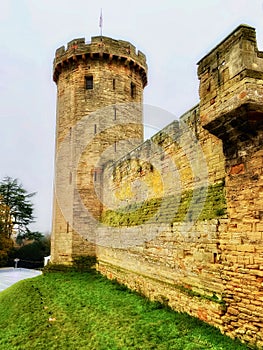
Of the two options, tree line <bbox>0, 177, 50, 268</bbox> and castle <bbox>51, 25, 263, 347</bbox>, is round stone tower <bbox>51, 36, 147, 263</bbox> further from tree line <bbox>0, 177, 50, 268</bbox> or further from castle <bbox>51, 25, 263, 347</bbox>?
tree line <bbox>0, 177, 50, 268</bbox>

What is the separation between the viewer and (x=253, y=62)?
456 centimetres

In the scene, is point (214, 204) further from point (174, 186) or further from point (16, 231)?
point (16, 231)

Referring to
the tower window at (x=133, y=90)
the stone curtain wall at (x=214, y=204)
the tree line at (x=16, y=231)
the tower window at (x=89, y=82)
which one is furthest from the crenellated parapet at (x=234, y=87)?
the tree line at (x=16, y=231)

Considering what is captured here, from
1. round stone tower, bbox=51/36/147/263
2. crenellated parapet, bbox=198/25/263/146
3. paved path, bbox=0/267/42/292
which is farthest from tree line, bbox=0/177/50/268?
crenellated parapet, bbox=198/25/263/146

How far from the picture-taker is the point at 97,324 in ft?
20.7

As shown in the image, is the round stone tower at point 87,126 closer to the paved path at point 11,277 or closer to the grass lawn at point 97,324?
the grass lawn at point 97,324

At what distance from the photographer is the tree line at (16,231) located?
96.1ft

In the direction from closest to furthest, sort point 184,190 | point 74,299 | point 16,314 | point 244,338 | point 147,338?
point 244,338
point 147,338
point 184,190
point 16,314
point 74,299

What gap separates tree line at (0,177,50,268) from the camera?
96.1ft

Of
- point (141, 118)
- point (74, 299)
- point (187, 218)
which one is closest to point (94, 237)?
point (74, 299)

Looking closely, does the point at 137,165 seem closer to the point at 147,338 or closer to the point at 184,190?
the point at 184,190

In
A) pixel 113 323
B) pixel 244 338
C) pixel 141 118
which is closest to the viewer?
pixel 244 338

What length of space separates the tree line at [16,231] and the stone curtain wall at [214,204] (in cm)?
2346

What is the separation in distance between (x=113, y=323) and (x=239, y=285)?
9.15ft
